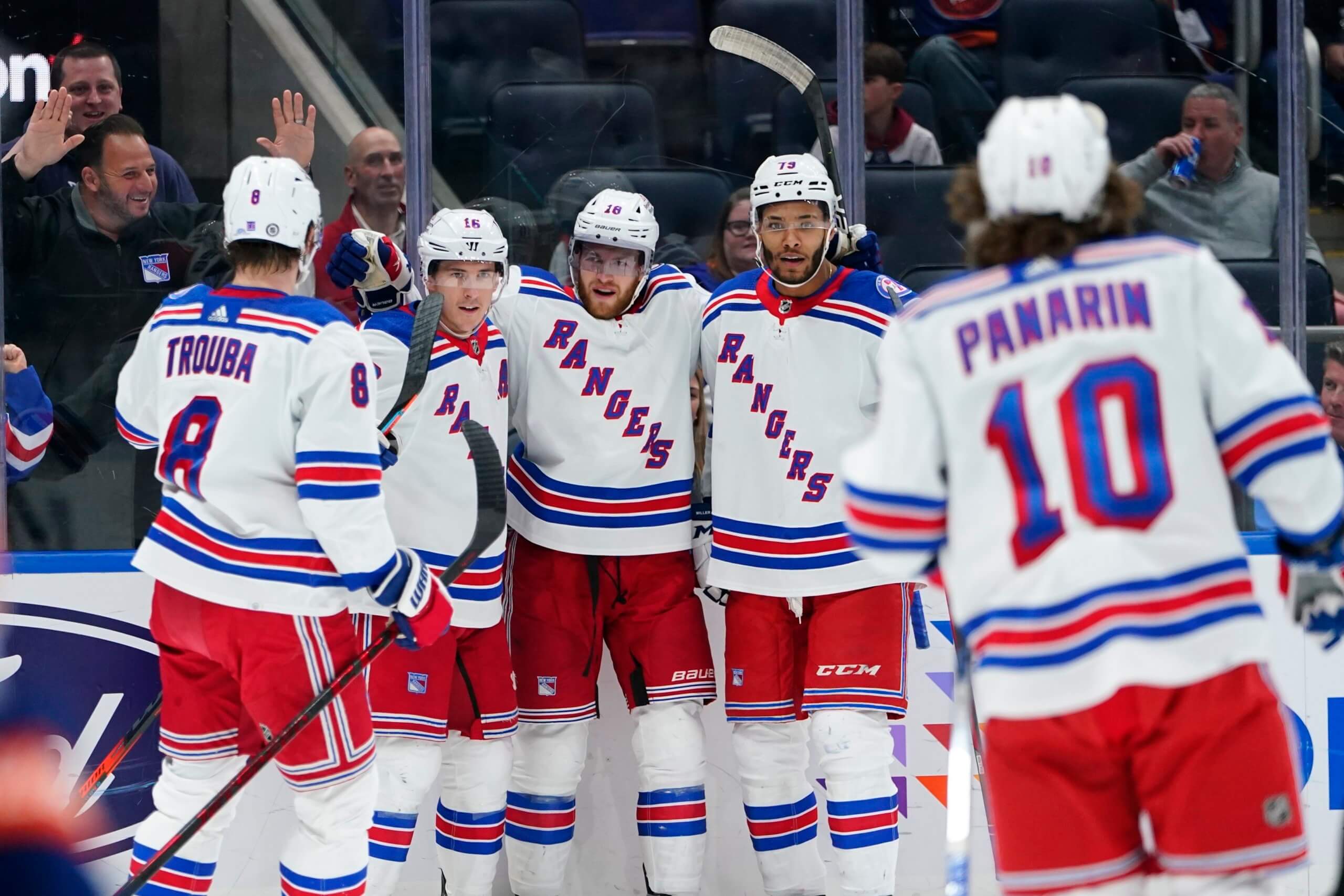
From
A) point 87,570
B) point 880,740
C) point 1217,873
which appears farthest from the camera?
point 87,570

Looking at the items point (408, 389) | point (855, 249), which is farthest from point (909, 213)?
point (408, 389)

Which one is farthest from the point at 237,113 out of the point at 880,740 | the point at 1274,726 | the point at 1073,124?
the point at 1274,726

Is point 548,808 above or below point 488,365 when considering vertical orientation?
below

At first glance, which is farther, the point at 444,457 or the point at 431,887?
the point at 431,887

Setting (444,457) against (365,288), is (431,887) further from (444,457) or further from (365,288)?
(365,288)

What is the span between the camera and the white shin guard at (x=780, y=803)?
319cm

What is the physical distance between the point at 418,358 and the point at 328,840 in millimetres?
885

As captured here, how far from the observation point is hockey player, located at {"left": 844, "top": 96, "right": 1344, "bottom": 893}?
1.80 metres

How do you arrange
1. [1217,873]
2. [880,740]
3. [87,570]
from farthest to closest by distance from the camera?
[87,570] < [880,740] < [1217,873]

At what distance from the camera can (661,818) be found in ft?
10.6

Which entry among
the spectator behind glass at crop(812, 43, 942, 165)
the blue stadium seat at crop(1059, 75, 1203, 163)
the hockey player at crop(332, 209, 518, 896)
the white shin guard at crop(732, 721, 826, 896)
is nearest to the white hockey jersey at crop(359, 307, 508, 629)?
the hockey player at crop(332, 209, 518, 896)

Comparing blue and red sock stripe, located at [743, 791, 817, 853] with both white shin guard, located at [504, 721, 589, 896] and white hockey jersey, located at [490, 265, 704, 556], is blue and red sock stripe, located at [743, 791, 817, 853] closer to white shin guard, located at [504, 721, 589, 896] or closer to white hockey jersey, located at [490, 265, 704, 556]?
white shin guard, located at [504, 721, 589, 896]

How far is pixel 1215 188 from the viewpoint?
357 cm

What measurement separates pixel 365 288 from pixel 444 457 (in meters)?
0.37
